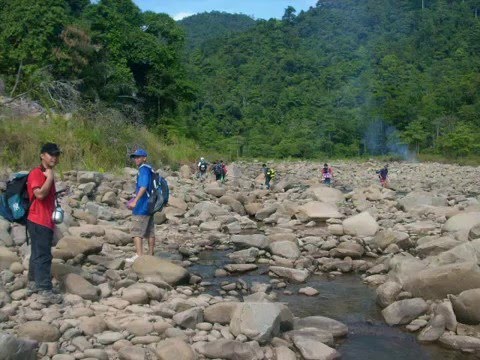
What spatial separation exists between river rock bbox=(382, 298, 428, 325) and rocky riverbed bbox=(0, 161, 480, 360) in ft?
0.04

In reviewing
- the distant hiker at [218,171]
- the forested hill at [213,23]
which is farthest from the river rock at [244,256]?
the forested hill at [213,23]

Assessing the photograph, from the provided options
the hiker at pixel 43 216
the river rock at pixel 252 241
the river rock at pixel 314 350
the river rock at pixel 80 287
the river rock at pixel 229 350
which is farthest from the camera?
the river rock at pixel 252 241

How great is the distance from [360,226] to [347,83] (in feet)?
229

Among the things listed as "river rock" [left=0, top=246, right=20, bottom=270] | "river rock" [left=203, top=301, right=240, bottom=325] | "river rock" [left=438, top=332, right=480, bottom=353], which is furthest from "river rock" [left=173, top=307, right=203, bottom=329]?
"river rock" [left=438, top=332, right=480, bottom=353]

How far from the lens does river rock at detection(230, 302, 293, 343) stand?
5145 mm

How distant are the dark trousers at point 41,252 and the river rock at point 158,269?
155 centimetres

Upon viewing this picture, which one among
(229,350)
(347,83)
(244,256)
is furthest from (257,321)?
(347,83)

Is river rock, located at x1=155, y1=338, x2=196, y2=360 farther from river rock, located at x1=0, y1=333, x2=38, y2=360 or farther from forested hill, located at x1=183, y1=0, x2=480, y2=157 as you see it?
forested hill, located at x1=183, y1=0, x2=480, y2=157

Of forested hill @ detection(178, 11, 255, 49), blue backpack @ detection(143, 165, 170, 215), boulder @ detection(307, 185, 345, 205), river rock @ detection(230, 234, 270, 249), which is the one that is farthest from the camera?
forested hill @ detection(178, 11, 255, 49)

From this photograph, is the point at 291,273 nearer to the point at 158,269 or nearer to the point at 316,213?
the point at 158,269

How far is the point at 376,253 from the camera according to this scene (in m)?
9.87

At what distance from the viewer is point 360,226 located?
11273 mm

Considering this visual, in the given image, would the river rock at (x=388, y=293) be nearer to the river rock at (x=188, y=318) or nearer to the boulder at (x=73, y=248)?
the river rock at (x=188, y=318)

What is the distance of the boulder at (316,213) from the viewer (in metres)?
13.0
